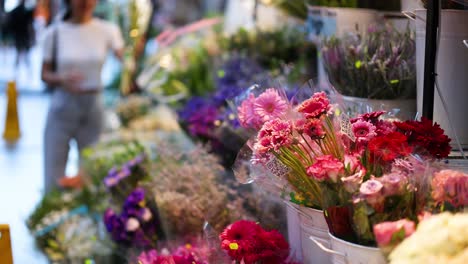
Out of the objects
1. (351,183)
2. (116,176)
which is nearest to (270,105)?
(351,183)

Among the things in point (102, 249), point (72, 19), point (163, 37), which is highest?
point (72, 19)

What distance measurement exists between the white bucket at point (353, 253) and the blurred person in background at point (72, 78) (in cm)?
348

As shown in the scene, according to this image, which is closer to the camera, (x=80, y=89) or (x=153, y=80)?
(x=80, y=89)

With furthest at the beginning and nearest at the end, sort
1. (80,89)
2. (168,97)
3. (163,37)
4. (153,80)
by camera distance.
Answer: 1. (163,37)
2. (153,80)
3. (168,97)
4. (80,89)

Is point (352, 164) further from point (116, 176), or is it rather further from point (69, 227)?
point (69, 227)

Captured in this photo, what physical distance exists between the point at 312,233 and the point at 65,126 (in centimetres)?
333

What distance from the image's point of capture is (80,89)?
A: 4.80m

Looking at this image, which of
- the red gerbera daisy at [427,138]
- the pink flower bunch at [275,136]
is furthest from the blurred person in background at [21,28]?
the red gerbera daisy at [427,138]

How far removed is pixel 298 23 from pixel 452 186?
2725 millimetres

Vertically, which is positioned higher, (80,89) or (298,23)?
(298,23)

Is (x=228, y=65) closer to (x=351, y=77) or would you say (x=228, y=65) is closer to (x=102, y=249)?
(x=102, y=249)

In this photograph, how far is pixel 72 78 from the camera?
4.71 m

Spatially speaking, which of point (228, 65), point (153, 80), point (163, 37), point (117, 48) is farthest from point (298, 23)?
point (163, 37)

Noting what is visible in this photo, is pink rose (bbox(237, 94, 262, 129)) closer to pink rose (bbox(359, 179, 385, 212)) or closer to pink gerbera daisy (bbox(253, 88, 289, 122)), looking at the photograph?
pink gerbera daisy (bbox(253, 88, 289, 122))
